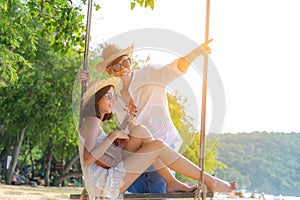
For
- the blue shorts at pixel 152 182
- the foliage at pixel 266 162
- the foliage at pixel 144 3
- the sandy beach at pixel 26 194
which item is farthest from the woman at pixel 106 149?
the foliage at pixel 266 162

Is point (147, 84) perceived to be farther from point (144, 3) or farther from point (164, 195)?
point (144, 3)

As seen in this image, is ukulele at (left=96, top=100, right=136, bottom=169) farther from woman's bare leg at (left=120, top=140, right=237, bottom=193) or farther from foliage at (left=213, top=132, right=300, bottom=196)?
foliage at (left=213, top=132, right=300, bottom=196)

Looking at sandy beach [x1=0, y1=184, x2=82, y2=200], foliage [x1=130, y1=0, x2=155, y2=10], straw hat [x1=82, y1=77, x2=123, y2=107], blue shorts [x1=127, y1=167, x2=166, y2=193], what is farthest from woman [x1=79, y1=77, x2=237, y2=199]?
sandy beach [x1=0, y1=184, x2=82, y2=200]

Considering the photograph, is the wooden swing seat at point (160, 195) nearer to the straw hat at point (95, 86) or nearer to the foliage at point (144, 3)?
the straw hat at point (95, 86)

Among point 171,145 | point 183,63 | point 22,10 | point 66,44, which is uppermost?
point 22,10

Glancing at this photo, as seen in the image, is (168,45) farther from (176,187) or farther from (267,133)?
(267,133)

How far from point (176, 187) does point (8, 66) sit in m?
3.38

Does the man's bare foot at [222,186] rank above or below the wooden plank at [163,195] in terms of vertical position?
above

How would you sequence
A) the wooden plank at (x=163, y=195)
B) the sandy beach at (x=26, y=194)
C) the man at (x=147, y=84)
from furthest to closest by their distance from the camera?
1. the sandy beach at (x=26, y=194)
2. the man at (x=147, y=84)
3. the wooden plank at (x=163, y=195)

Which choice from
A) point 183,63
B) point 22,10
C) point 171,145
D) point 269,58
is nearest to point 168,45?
point 183,63

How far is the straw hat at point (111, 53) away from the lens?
2162 mm

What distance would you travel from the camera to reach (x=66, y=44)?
12.1 ft

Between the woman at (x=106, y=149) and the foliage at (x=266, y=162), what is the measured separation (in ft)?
116

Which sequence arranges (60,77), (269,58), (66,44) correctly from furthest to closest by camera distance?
(269,58)
(60,77)
(66,44)
